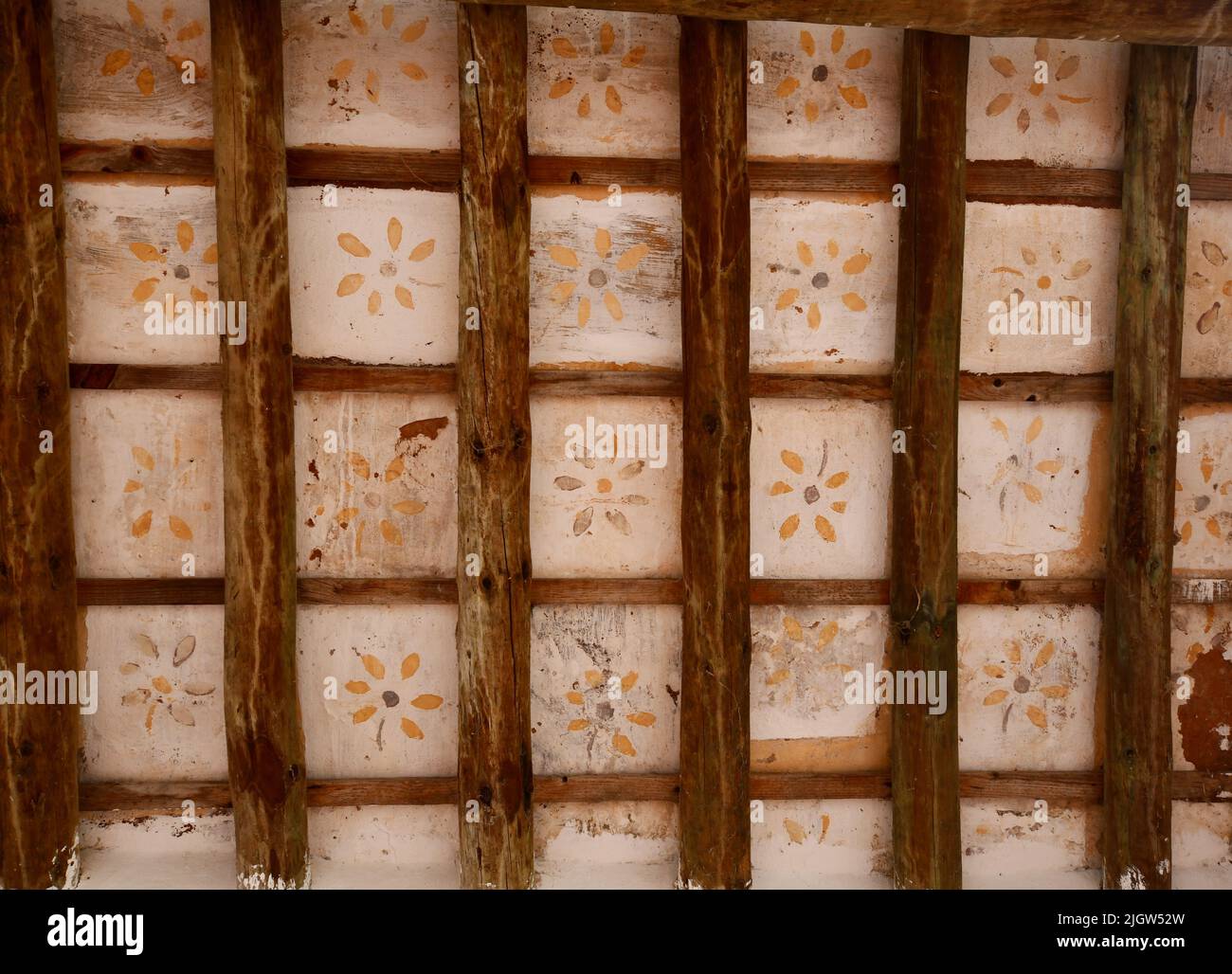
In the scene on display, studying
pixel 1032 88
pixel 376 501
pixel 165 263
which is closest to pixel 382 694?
pixel 376 501

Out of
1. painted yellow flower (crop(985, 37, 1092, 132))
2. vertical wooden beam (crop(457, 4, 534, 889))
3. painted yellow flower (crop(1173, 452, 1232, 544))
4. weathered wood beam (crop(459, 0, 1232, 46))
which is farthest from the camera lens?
painted yellow flower (crop(1173, 452, 1232, 544))

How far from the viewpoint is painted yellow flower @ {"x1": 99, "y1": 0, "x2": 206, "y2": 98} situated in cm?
216

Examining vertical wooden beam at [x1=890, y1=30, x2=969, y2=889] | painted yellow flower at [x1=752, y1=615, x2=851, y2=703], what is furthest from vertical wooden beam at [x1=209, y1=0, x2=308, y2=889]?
vertical wooden beam at [x1=890, y1=30, x2=969, y2=889]

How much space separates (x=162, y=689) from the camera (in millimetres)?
2291

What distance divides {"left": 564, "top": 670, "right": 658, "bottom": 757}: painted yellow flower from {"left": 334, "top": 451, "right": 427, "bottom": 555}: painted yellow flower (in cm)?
70

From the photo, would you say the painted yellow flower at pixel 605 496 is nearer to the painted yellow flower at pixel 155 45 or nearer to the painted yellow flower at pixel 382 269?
the painted yellow flower at pixel 382 269

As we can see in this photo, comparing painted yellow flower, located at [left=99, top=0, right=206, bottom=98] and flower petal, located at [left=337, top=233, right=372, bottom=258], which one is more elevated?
painted yellow flower, located at [left=99, top=0, right=206, bottom=98]

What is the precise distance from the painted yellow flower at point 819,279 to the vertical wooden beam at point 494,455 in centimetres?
79

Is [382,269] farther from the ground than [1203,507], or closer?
farther from the ground

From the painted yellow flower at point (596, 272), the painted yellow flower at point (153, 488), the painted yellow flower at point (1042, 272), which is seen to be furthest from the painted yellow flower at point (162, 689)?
the painted yellow flower at point (1042, 272)

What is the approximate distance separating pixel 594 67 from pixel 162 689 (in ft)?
7.17

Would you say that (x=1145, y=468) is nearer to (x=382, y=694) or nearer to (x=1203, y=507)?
(x=1203, y=507)

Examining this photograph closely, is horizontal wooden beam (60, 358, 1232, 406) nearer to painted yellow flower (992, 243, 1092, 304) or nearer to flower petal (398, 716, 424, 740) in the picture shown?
painted yellow flower (992, 243, 1092, 304)
